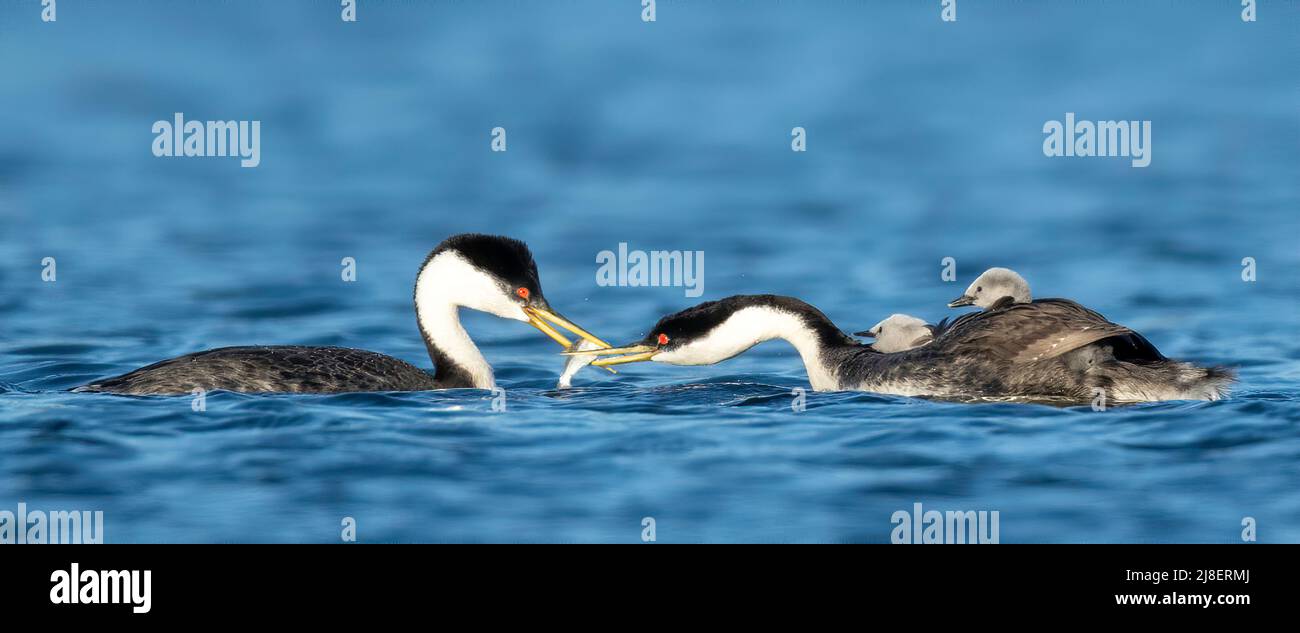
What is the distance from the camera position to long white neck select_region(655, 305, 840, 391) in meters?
12.1

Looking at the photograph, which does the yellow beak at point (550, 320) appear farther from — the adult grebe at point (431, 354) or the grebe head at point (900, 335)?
the grebe head at point (900, 335)

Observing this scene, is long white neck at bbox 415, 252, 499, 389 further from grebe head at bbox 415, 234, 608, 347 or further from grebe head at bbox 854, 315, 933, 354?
grebe head at bbox 854, 315, 933, 354

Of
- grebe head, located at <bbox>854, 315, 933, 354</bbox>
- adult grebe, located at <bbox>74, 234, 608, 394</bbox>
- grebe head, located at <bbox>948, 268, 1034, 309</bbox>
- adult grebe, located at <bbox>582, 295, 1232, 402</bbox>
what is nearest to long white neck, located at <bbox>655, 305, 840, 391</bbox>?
adult grebe, located at <bbox>582, 295, 1232, 402</bbox>

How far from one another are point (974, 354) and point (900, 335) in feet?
3.94

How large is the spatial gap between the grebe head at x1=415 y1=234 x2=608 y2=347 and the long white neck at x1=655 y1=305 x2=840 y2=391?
69cm

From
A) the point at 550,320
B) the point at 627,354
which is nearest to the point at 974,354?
the point at 627,354

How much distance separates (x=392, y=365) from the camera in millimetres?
11531

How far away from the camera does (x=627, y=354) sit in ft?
39.6

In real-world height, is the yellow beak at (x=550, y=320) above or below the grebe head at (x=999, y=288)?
below

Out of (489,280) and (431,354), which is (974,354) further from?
(431,354)

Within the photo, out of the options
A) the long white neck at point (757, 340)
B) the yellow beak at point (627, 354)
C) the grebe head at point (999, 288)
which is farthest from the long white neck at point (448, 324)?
the grebe head at point (999, 288)

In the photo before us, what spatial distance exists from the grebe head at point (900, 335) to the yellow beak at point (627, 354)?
1.55 m

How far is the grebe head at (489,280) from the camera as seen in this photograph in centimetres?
1167
